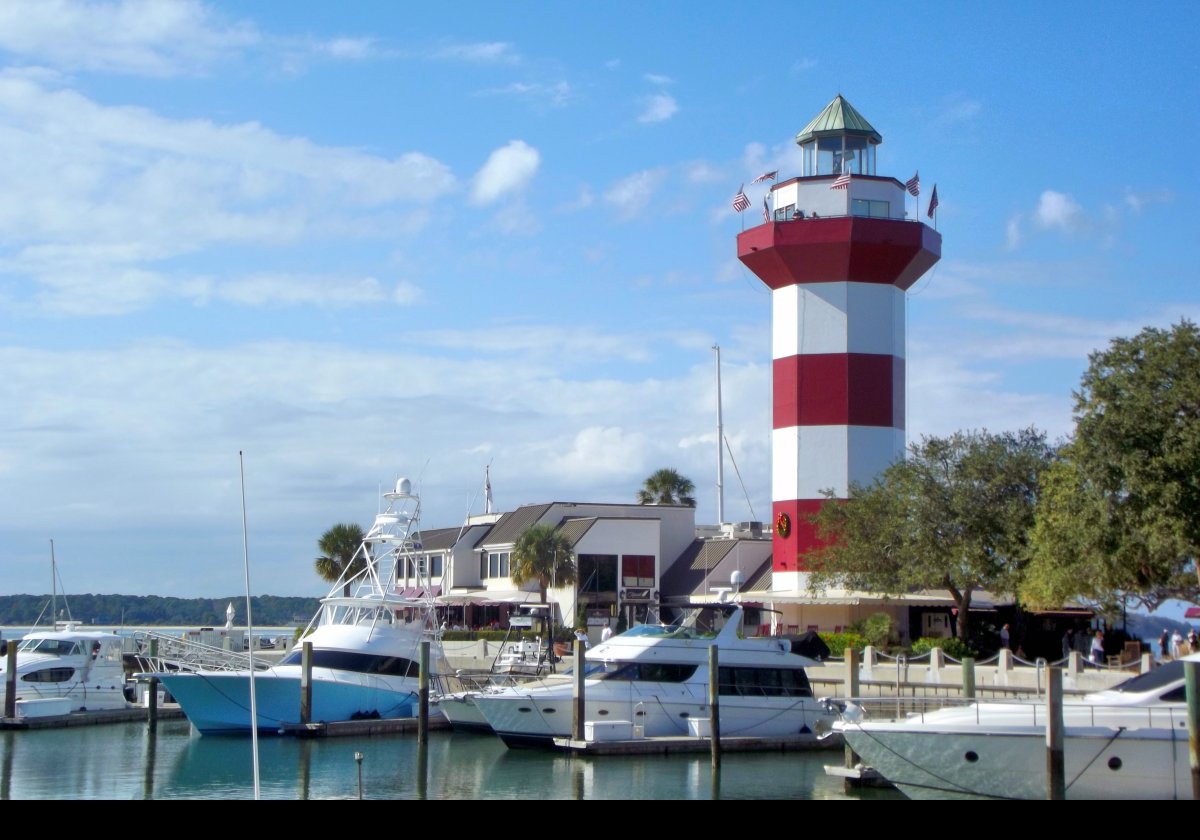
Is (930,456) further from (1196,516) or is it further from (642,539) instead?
(642,539)

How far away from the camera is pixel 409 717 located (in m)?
33.8

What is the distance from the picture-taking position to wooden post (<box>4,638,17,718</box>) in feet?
114

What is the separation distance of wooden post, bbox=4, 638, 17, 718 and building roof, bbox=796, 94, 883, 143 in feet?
109

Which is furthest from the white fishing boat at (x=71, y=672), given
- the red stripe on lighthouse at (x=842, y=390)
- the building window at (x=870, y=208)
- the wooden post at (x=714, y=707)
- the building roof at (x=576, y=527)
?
the building window at (x=870, y=208)

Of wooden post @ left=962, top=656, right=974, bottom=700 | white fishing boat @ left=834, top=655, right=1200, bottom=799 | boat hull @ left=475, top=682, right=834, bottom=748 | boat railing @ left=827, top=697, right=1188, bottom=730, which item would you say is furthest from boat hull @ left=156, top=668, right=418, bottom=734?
boat railing @ left=827, top=697, right=1188, bottom=730

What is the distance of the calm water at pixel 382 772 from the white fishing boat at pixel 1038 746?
9.69 ft

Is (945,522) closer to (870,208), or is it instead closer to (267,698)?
(870,208)

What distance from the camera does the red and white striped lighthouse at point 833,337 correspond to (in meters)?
46.1

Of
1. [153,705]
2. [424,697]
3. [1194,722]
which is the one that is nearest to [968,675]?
[1194,722]

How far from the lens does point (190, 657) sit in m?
37.5

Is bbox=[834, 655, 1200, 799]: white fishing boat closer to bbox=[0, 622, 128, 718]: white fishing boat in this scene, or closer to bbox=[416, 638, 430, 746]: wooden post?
bbox=[416, 638, 430, 746]: wooden post
